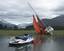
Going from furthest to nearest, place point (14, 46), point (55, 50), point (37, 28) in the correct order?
point (37, 28) < point (14, 46) < point (55, 50)

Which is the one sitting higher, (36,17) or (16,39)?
(36,17)

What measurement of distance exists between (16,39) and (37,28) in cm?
4482

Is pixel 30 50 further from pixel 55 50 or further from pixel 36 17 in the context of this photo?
pixel 36 17

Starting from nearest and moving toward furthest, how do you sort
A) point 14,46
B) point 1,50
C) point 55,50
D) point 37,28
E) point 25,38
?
point 1,50, point 55,50, point 14,46, point 25,38, point 37,28

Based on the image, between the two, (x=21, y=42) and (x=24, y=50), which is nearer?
(x=24, y=50)

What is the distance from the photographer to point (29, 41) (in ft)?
260

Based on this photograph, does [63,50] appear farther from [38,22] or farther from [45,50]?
[38,22]

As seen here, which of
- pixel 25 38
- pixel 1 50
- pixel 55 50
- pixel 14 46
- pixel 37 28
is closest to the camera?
pixel 1 50

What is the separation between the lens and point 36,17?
4818 inches

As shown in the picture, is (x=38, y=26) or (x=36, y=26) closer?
(x=36, y=26)

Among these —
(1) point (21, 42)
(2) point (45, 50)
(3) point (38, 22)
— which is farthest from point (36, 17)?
(2) point (45, 50)

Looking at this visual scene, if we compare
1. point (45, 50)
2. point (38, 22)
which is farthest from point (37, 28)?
point (45, 50)

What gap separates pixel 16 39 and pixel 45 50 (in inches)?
570

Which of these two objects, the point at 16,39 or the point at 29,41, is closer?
the point at 16,39
